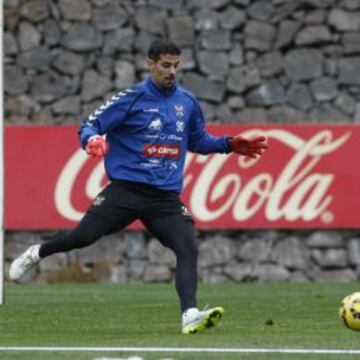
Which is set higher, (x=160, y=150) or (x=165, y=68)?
(x=165, y=68)

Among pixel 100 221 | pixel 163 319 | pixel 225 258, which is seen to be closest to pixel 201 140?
pixel 100 221

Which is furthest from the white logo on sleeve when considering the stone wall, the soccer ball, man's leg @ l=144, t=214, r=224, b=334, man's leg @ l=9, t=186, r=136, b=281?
the stone wall

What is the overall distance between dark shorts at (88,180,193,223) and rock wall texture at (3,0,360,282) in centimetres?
1058

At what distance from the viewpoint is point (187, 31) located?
897 inches

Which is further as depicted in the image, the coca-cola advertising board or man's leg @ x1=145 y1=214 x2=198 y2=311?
the coca-cola advertising board

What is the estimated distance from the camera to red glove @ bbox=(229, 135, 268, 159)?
40.3 feet

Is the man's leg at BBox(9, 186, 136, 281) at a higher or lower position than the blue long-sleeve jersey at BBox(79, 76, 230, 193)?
lower

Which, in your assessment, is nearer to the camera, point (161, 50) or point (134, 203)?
point (161, 50)

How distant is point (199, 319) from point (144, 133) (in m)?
1.41

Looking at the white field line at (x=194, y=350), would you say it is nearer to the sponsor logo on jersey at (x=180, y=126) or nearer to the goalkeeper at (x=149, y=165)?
the goalkeeper at (x=149, y=165)

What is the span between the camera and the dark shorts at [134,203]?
11.8m

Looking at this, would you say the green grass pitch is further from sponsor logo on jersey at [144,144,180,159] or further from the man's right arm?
the man's right arm

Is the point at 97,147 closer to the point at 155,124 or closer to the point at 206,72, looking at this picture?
the point at 155,124

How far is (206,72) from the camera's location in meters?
22.9
